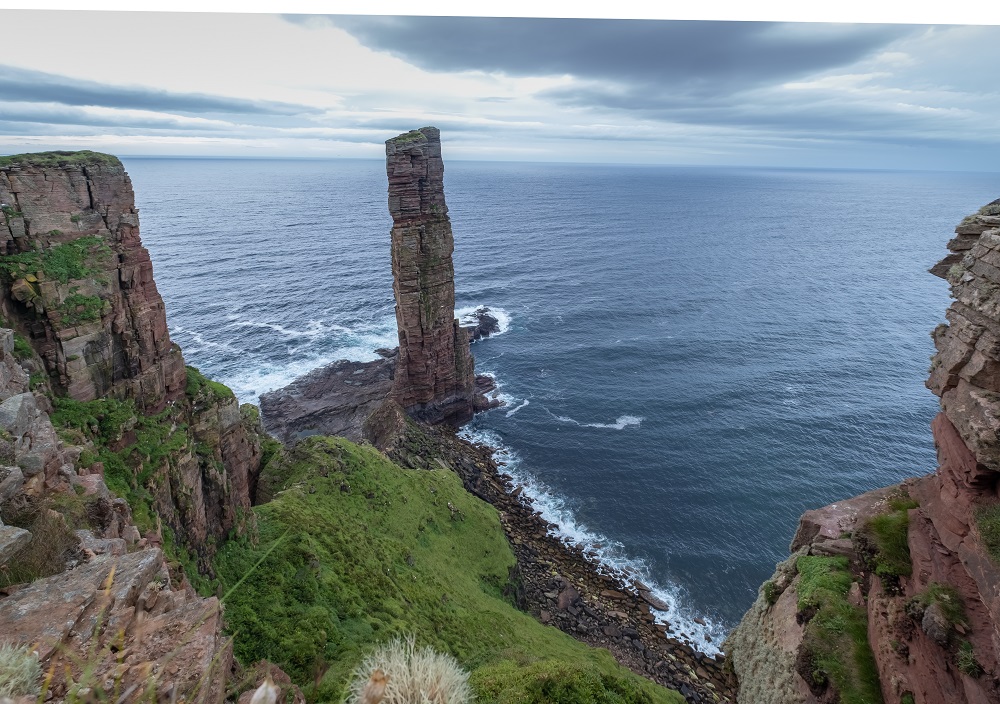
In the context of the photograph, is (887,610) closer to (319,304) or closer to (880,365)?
(880,365)

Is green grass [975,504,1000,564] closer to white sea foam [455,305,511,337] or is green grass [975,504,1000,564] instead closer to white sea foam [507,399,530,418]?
white sea foam [507,399,530,418]

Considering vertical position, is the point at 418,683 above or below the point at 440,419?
above

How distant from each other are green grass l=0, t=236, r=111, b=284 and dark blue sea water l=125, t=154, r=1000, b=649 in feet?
A: 155

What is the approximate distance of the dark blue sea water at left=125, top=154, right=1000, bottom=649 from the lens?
57.0m

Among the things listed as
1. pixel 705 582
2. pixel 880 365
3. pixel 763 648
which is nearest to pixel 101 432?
pixel 763 648

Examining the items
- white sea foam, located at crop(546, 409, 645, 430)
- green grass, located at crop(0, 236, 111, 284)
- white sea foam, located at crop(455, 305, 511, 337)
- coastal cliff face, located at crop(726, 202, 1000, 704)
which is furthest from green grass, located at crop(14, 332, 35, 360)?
white sea foam, located at crop(455, 305, 511, 337)

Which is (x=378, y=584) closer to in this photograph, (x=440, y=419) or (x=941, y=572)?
(x=941, y=572)

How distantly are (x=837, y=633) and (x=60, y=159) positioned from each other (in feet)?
141

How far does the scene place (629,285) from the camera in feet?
414

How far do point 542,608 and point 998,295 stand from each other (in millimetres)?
36431

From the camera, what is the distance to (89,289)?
2319 centimetres

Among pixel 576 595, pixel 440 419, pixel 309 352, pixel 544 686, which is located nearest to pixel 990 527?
pixel 544 686

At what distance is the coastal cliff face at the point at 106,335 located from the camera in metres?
21.5

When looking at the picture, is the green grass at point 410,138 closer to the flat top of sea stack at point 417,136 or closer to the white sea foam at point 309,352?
the flat top of sea stack at point 417,136
